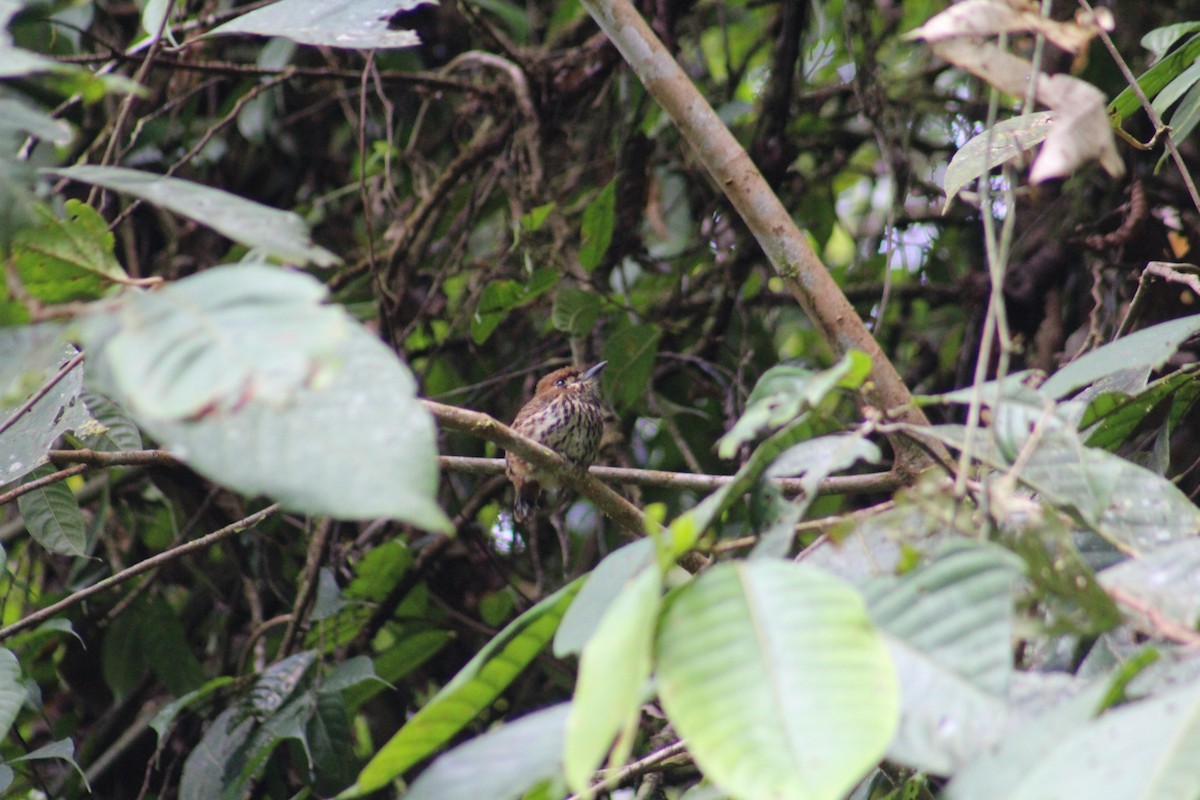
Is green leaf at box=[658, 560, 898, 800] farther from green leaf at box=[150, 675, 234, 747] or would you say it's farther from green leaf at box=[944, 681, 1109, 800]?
green leaf at box=[150, 675, 234, 747]

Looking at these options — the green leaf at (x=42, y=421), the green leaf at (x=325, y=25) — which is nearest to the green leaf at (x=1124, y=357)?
the green leaf at (x=325, y=25)

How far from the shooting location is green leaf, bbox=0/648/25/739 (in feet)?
6.26

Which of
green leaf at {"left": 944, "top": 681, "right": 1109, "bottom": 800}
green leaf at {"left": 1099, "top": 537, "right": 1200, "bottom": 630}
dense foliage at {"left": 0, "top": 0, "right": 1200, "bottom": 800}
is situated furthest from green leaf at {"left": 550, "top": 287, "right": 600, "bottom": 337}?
green leaf at {"left": 944, "top": 681, "right": 1109, "bottom": 800}

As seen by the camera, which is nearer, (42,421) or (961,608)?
(961,608)

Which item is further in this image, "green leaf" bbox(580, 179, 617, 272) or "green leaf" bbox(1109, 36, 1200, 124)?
"green leaf" bbox(580, 179, 617, 272)

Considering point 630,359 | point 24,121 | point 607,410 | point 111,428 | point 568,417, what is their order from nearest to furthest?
1. point 24,121
2. point 111,428
3. point 630,359
4. point 607,410
5. point 568,417

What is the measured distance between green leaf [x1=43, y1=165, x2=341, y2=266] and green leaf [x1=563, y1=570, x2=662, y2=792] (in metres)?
0.53

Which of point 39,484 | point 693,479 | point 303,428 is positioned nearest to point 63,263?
point 303,428

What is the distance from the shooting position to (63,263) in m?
1.34

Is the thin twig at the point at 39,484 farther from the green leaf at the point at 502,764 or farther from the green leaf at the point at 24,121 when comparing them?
the green leaf at the point at 502,764

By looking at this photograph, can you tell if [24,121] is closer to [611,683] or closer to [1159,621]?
[611,683]

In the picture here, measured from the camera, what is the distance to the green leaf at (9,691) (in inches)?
75.1

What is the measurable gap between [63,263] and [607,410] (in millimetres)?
2381

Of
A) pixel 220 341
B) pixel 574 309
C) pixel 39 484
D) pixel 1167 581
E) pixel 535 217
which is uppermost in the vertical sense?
pixel 220 341
